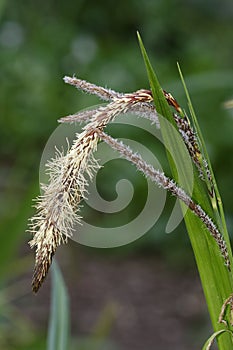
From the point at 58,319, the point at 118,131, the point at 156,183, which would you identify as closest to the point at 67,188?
the point at 156,183

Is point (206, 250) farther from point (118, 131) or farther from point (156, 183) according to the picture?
point (118, 131)

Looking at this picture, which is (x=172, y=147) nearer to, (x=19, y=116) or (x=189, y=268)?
(x=189, y=268)

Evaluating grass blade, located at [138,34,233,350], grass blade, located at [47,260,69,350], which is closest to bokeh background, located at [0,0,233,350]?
grass blade, located at [47,260,69,350]

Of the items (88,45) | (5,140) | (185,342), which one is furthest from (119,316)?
(88,45)

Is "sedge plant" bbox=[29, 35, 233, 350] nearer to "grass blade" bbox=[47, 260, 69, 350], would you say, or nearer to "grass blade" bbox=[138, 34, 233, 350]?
"grass blade" bbox=[138, 34, 233, 350]

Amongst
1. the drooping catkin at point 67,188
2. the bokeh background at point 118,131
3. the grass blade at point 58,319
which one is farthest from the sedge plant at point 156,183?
the bokeh background at point 118,131
